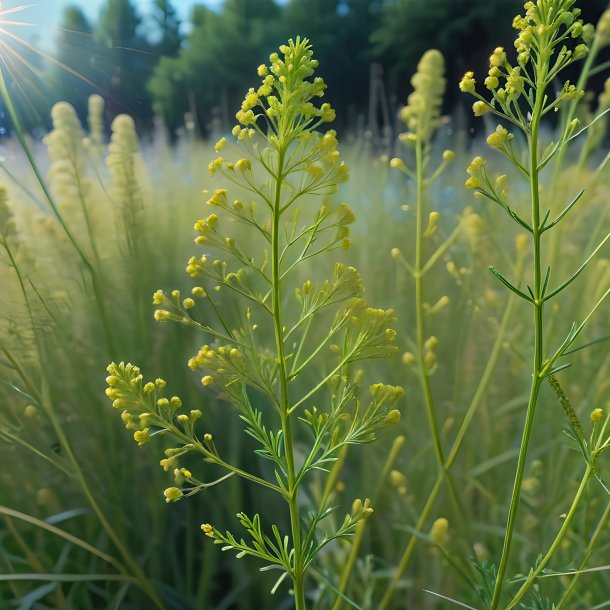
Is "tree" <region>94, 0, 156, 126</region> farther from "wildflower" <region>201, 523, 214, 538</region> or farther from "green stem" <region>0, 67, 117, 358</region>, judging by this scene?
"wildflower" <region>201, 523, 214, 538</region>

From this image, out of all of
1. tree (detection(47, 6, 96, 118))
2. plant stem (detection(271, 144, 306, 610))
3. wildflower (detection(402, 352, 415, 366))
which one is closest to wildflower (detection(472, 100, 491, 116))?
plant stem (detection(271, 144, 306, 610))

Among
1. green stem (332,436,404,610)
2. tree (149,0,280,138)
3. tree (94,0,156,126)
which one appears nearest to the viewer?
green stem (332,436,404,610)

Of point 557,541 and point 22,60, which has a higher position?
point 22,60

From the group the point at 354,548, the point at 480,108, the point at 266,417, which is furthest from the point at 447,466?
the point at 266,417

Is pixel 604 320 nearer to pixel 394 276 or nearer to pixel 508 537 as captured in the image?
pixel 394 276

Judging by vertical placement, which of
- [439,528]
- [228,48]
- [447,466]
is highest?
[447,466]

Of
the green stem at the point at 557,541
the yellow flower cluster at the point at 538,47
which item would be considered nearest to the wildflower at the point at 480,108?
the yellow flower cluster at the point at 538,47

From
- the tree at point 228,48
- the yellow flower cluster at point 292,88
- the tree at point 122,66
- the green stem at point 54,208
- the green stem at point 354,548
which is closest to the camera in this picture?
the yellow flower cluster at point 292,88

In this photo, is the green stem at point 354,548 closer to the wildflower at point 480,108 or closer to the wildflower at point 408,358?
the wildflower at point 408,358

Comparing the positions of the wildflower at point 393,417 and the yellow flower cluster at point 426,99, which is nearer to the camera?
the wildflower at point 393,417

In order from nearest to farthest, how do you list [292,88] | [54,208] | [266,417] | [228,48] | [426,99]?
[292,88]
[54,208]
[426,99]
[266,417]
[228,48]

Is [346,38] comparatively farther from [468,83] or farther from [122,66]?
[468,83]

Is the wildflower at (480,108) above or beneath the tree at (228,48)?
above

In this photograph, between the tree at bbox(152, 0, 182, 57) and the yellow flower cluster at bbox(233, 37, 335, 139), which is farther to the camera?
the tree at bbox(152, 0, 182, 57)
